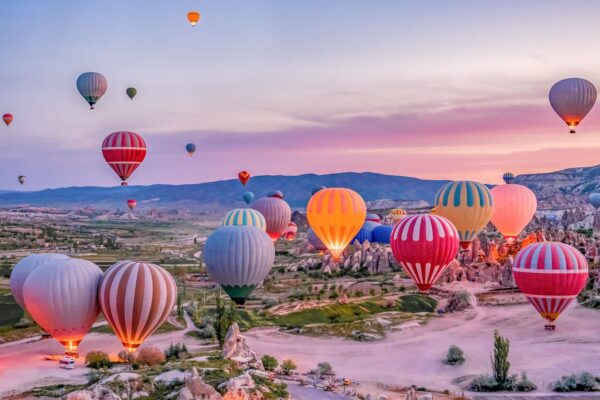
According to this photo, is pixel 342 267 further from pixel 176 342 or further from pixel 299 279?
pixel 176 342

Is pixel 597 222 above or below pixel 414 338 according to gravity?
above

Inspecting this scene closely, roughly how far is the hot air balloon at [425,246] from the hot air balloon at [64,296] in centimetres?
1843

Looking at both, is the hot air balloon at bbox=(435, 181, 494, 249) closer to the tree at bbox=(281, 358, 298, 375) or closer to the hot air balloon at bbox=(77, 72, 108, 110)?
the tree at bbox=(281, 358, 298, 375)

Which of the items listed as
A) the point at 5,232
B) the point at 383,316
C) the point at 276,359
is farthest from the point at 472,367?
the point at 5,232

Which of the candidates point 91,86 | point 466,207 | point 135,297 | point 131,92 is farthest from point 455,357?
point 131,92

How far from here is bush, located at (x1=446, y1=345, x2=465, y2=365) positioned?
36906mm

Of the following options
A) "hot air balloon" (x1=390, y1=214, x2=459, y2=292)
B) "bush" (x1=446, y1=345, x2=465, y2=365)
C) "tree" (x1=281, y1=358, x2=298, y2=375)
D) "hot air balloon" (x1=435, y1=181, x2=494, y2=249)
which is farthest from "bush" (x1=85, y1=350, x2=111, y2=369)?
"hot air balloon" (x1=435, y1=181, x2=494, y2=249)

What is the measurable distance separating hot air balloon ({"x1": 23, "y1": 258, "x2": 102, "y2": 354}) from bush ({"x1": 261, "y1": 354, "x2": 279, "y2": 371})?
7974 mm

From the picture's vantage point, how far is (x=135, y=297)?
3334cm

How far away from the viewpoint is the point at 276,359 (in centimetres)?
3678

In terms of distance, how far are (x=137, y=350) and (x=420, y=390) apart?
43.2ft

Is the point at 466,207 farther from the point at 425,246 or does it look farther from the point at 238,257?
the point at 238,257

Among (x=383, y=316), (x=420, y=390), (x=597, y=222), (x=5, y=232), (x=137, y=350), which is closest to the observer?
(x=420, y=390)

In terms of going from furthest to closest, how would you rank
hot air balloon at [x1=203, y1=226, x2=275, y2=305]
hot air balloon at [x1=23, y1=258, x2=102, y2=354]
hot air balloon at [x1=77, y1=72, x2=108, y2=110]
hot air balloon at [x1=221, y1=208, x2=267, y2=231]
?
1. hot air balloon at [x1=221, y1=208, x2=267, y2=231]
2. hot air balloon at [x1=77, y1=72, x2=108, y2=110]
3. hot air balloon at [x1=203, y1=226, x2=275, y2=305]
4. hot air balloon at [x1=23, y1=258, x2=102, y2=354]
